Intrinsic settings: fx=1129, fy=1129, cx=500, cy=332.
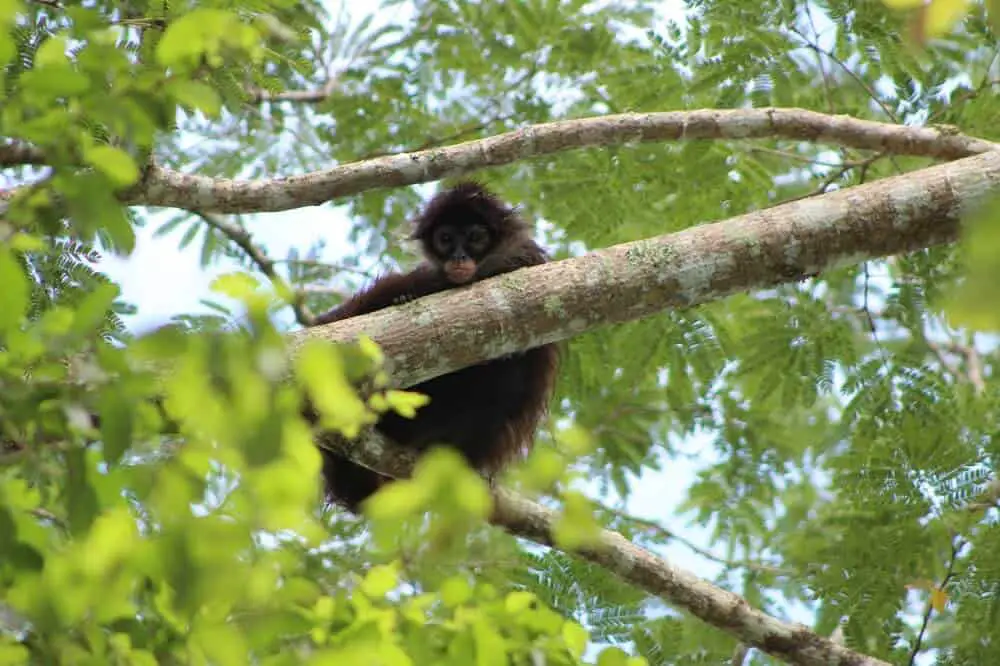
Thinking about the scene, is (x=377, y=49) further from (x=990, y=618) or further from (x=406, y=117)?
(x=990, y=618)

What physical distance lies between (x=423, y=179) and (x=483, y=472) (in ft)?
5.32

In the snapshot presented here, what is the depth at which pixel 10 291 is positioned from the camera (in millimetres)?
1832

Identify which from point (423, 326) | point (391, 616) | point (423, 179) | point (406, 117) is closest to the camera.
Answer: point (391, 616)

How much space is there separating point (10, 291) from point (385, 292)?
3.53 metres

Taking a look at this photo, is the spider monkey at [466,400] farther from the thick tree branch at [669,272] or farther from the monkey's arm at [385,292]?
the thick tree branch at [669,272]

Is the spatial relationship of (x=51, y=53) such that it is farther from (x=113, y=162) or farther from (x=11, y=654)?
(x=11, y=654)

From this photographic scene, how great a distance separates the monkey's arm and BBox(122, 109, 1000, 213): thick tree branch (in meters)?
A: 0.81

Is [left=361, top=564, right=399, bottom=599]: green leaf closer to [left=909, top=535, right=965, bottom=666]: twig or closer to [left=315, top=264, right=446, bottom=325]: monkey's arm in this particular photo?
[left=315, top=264, right=446, bottom=325]: monkey's arm

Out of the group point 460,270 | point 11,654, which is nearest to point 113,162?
point 11,654

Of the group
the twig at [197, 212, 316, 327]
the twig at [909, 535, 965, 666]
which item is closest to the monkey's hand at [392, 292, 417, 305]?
the twig at [197, 212, 316, 327]

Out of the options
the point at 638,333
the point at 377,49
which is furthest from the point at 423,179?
the point at 377,49

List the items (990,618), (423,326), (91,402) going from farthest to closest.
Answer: (990,618)
(423,326)
(91,402)

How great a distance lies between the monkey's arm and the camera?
17.2ft

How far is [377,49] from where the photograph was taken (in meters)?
7.76
